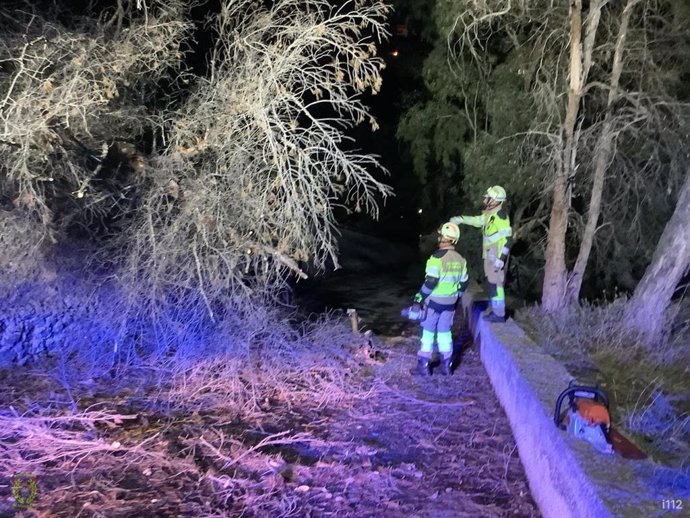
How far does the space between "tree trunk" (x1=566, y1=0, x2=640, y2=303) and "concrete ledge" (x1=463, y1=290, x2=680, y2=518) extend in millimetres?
2351

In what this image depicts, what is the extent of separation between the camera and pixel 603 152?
24.9ft

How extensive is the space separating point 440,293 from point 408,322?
405 centimetres

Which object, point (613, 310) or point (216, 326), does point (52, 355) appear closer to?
point (216, 326)

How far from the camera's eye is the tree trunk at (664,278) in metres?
6.63

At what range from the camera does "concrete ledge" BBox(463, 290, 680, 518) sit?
3062 mm

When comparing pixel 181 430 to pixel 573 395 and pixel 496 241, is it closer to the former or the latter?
pixel 573 395

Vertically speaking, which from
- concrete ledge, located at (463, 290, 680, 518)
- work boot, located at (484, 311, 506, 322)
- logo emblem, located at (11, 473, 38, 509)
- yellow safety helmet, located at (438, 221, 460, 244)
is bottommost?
logo emblem, located at (11, 473, 38, 509)

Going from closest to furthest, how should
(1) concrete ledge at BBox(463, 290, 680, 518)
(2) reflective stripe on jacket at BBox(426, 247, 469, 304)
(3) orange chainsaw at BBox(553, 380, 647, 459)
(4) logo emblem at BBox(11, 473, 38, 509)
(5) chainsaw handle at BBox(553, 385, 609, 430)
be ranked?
(1) concrete ledge at BBox(463, 290, 680, 518) → (3) orange chainsaw at BBox(553, 380, 647, 459) → (5) chainsaw handle at BBox(553, 385, 609, 430) → (4) logo emblem at BBox(11, 473, 38, 509) → (2) reflective stripe on jacket at BBox(426, 247, 469, 304)

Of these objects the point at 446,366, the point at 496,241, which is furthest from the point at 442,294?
the point at 496,241

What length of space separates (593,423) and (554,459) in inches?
14.1

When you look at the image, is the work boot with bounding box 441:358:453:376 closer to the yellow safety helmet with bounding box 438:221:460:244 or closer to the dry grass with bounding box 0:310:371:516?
the dry grass with bounding box 0:310:371:516

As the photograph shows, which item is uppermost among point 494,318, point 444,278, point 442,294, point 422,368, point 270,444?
point 444,278

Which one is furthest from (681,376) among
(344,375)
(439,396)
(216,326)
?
(216,326)

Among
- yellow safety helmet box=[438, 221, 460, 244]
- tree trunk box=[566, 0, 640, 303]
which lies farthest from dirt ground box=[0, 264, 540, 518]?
tree trunk box=[566, 0, 640, 303]
